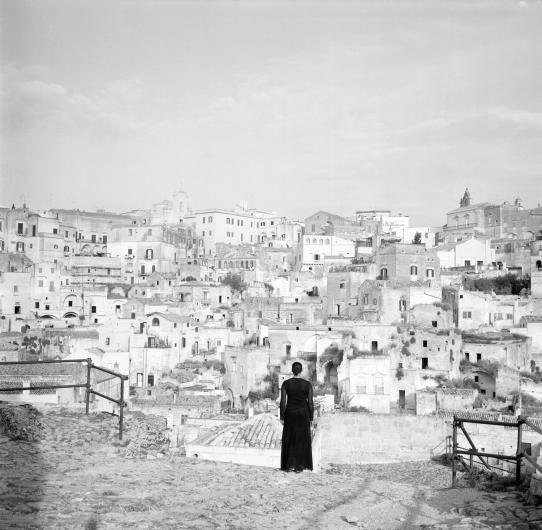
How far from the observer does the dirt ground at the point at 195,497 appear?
19.1 feet

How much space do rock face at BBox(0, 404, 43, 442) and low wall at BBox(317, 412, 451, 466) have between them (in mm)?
13366

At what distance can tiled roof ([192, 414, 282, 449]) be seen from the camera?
43.0ft

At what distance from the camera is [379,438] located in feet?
71.9

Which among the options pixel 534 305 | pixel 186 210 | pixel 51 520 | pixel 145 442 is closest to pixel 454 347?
pixel 534 305

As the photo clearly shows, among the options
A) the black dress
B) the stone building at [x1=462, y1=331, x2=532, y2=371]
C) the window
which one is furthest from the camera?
the stone building at [x1=462, y1=331, x2=532, y2=371]

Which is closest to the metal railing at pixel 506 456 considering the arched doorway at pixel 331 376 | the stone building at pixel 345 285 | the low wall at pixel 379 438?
the low wall at pixel 379 438

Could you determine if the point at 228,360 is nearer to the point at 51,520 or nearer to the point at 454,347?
the point at 454,347

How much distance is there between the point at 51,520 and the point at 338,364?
82.7ft

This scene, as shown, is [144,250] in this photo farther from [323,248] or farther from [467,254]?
[467,254]

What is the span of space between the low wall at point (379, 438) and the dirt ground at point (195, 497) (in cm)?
1371

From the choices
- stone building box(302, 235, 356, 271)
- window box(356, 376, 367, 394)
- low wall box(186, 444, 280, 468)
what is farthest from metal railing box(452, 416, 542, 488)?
stone building box(302, 235, 356, 271)

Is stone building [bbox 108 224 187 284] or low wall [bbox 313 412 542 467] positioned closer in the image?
low wall [bbox 313 412 542 467]

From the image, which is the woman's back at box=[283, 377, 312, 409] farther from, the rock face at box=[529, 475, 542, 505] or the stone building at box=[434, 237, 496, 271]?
the stone building at box=[434, 237, 496, 271]

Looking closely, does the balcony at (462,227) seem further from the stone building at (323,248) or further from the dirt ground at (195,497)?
the dirt ground at (195,497)
